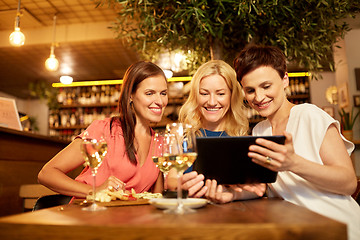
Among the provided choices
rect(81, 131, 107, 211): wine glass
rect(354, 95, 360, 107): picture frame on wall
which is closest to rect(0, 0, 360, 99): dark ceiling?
rect(354, 95, 360, 107): picture frame on wall

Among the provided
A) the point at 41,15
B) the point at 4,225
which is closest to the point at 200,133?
the point at 4,225

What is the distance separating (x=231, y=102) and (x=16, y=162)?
2.46 m

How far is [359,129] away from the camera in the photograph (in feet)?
15.7

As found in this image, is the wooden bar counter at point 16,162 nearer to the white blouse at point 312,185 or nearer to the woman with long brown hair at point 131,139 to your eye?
the woman with long brown hair at point 131,139

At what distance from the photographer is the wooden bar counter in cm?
297

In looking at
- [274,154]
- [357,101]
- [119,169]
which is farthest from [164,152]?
[357,101]

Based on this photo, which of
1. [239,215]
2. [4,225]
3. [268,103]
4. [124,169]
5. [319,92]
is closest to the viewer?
[4,225]

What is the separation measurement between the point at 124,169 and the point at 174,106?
15.7 ft

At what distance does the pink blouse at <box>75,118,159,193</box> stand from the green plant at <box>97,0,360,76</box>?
1.14 m

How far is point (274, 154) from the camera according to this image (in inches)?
37.1

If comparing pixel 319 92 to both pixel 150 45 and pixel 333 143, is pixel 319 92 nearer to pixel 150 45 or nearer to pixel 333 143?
pixel 150 45

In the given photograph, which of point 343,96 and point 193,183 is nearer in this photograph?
point 193,183

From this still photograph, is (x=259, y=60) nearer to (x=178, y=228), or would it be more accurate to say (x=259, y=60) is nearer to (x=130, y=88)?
(x=130, y=88)

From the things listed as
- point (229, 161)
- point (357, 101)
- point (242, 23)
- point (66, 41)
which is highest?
point (66, 41)
